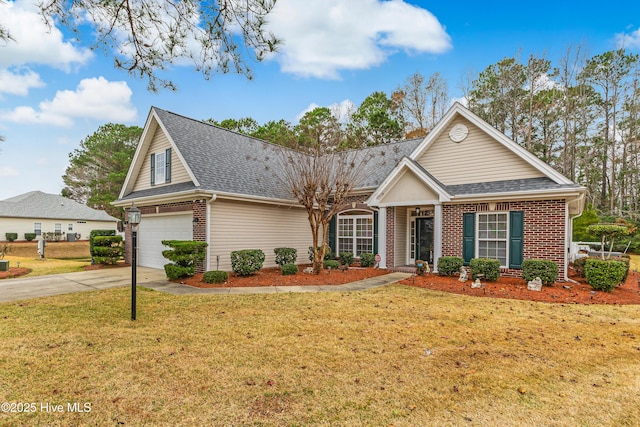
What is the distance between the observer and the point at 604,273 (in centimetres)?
898

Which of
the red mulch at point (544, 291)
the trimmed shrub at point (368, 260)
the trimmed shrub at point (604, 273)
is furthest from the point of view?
the trimmed shrub at point (368, 260)

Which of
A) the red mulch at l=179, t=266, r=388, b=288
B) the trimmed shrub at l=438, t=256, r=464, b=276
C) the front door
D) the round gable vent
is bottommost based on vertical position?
the red mulch at l=179, t=266, r=388, b=288

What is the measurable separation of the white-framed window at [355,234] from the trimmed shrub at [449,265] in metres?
3.59

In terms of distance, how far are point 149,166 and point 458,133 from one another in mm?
13469

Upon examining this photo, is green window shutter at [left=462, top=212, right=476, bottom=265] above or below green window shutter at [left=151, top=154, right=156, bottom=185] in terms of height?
below

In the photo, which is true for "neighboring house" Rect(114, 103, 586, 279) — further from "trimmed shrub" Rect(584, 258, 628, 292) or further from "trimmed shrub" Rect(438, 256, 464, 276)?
"trimmed shrub" Rect(584, 258, 628, 292)

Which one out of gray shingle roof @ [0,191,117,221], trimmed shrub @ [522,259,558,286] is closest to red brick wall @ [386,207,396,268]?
trimmed shrub @ [522,259,558,286]

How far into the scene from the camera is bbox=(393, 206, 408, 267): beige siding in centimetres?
1317

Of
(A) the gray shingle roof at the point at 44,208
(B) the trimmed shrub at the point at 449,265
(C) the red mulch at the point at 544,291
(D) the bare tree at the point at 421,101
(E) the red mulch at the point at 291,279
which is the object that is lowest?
(E) the red mulch at the point at 291,279

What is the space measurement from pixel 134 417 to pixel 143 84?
4680 mm

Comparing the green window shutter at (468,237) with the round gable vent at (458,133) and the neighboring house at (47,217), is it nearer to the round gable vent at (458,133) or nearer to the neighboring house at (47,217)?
the round gable vent at (458,133)

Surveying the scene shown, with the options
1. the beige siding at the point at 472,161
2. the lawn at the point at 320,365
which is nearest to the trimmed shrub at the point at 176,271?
the lawn at the point at 320,365

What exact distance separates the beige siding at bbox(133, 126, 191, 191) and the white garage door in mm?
1576

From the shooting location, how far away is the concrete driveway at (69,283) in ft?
28.5
